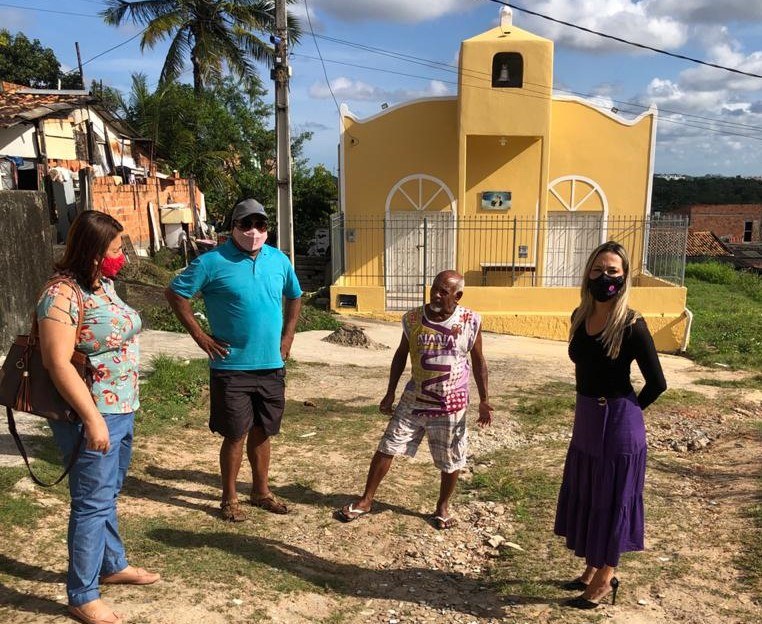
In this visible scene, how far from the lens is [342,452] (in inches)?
207

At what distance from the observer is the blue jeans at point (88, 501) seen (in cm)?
255

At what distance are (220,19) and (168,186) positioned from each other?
9.36 meters

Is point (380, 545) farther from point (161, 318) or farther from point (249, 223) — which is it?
point (161, 318)

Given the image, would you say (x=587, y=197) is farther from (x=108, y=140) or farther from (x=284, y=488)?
(x=284, y=488)

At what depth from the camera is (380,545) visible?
377cm

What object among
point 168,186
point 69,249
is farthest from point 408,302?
point 69,249

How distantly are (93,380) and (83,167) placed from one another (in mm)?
13194

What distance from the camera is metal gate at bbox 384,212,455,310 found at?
51.5 ft

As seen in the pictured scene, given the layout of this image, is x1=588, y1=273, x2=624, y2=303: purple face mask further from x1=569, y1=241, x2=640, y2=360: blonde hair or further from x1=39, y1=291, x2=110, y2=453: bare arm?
x1=39, y1=291, x2=110, y2=453: bare arm

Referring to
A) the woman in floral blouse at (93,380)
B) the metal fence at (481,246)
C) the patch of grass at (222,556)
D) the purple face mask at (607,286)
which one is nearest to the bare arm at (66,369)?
the woman in floral blouse at (93,380)

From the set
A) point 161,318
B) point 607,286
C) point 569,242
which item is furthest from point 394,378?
point 569,242

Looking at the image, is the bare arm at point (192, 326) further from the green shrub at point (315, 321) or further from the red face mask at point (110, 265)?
the green shrub at point (315, 321)

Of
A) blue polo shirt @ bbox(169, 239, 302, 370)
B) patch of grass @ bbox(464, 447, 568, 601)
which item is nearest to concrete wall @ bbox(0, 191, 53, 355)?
blue polo shirt @ bbox(169, 239, 302, 370)

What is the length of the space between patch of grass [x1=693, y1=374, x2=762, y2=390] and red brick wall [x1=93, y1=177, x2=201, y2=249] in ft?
34.5
